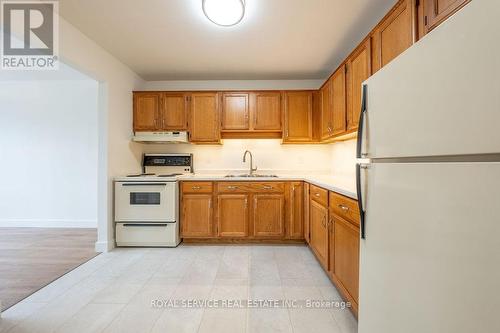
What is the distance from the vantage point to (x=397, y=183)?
0.92m

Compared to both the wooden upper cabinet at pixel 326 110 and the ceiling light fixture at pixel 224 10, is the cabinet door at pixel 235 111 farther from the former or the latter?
the ceiling light fixture at pixel 224 10

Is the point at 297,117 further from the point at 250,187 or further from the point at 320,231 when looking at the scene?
the point at 320,231

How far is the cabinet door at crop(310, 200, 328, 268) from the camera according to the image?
2299 mm

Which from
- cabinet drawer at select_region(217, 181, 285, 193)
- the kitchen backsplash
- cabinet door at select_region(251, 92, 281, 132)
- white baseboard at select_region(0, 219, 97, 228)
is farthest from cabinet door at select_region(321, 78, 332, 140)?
white baseboard at select_region(0, 219, 97, 228)

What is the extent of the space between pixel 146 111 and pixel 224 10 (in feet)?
7.19

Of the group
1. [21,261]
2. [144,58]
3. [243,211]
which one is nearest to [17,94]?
[144,58]

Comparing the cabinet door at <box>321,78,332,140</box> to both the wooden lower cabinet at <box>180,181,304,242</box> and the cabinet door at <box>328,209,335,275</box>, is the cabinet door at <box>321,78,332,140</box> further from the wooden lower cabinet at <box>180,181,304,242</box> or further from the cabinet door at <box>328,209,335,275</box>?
the cabinet door at <box>328,209,335,275</box>

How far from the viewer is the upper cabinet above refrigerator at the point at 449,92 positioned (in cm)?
56

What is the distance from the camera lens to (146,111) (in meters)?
3.65

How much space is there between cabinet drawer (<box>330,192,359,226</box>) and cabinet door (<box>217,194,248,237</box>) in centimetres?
144

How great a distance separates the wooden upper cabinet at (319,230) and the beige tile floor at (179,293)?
19cm

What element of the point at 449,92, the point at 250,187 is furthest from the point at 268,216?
the point at 449,92

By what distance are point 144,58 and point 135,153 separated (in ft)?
4.54

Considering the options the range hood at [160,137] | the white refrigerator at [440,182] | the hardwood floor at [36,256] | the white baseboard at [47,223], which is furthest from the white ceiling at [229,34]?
the white baseboard at [47,223]
